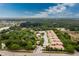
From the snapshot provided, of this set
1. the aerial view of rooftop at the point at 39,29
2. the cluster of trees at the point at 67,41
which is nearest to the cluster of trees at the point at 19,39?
the aerial view of rooftop at the point at 39,29

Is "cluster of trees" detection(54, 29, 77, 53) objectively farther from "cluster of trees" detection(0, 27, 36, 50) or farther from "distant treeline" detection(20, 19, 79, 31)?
"cluster of trees" detection(0, 27, 36, 50)

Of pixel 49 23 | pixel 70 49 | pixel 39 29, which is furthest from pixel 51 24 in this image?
pixel 70 49

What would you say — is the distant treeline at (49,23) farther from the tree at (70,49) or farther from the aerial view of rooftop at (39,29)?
the tree at (70,49)

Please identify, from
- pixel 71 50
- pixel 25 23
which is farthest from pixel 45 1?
pixel 71 50

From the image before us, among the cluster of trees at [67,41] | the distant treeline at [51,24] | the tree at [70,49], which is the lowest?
the tree at [70,49]

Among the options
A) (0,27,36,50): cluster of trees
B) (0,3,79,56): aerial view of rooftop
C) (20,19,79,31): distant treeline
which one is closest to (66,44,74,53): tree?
(0,3,79,56): aerial view of rooftop

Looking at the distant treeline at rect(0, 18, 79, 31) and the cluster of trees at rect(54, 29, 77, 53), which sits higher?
the distant treeline at rect(0, 18, 79, 31)

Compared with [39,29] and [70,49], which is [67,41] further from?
[39,29]
